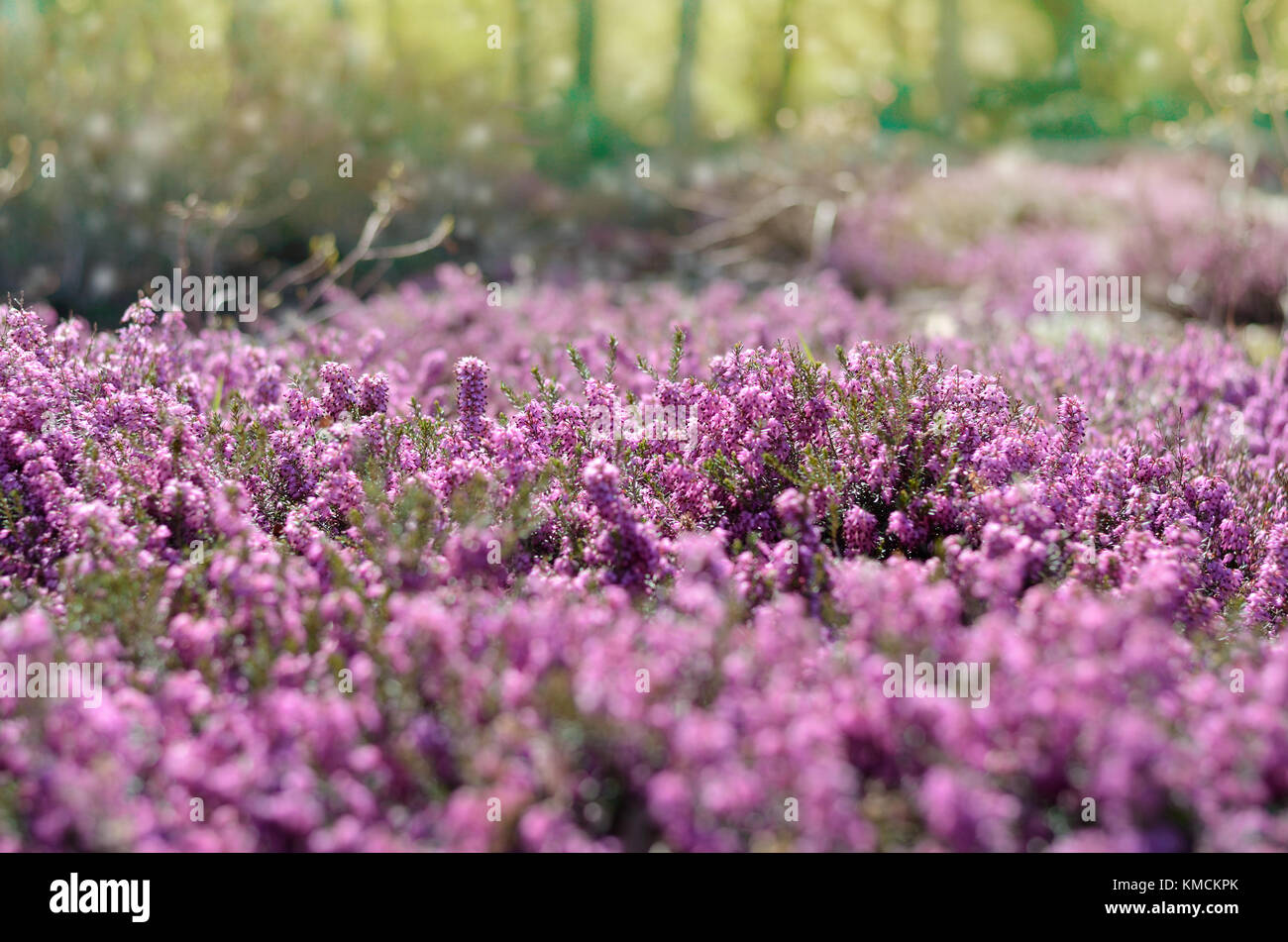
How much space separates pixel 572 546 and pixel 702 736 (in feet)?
4.56

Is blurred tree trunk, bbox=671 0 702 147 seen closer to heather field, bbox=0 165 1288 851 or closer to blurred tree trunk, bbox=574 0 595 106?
blurred tree trunk, bbox=574 0 595 106

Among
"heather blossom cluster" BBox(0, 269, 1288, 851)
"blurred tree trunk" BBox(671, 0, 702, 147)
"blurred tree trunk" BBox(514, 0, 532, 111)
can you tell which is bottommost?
"heather blossom cluster" BBox(0, 269, 1288, 851)

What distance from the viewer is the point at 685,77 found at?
1418cm

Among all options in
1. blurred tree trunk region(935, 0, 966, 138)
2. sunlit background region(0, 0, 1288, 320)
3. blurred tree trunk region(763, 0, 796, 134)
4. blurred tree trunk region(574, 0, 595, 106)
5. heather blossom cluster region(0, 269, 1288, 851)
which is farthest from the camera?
blurred tree trunk region(763, 0, 796, 134)

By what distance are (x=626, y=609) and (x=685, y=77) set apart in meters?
13.0

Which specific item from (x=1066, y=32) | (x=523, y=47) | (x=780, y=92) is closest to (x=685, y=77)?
(x=523, y=47)

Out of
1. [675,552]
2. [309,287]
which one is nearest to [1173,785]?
[675,552]

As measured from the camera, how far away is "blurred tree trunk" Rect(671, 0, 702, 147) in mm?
13914

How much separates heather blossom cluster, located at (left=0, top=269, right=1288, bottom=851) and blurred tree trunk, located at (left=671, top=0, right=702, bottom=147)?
1059 centimetres

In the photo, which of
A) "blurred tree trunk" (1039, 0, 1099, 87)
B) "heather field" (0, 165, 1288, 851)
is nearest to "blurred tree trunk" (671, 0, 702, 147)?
"heather field" (0, 165, 1288, 851)

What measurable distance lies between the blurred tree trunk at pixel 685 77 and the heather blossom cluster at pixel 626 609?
10.6m

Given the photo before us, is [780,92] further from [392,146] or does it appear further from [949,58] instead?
[392,146]

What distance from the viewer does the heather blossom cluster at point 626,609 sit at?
2033 millimetres
